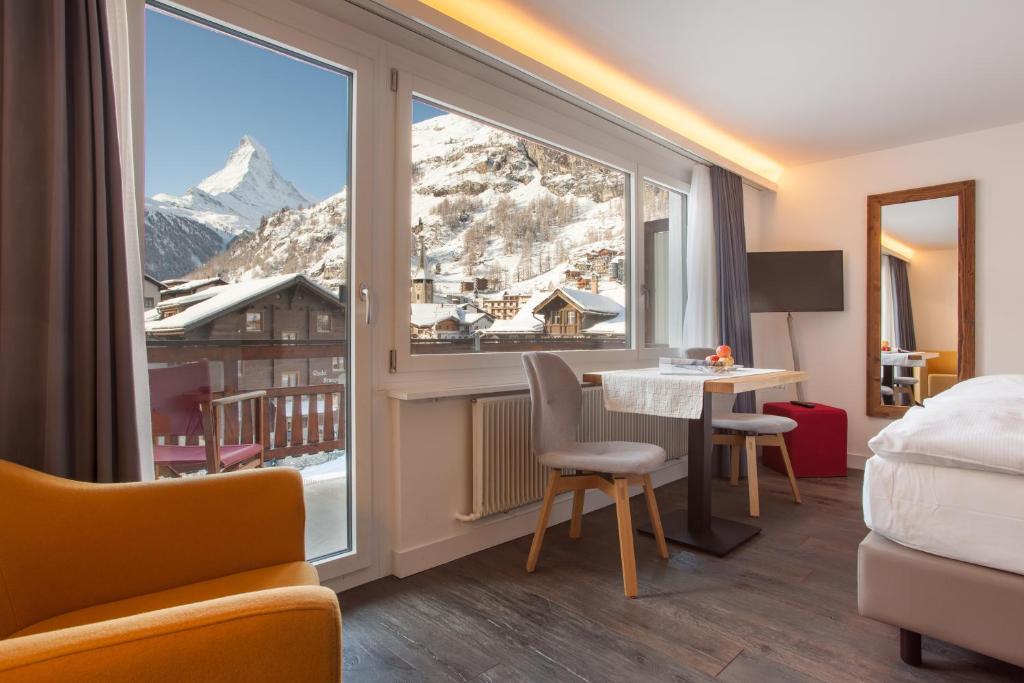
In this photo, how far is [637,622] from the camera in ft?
6.23

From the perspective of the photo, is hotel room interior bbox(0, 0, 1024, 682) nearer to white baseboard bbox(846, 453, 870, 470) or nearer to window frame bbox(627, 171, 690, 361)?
window frame bbox(627, 171, 690, 361)

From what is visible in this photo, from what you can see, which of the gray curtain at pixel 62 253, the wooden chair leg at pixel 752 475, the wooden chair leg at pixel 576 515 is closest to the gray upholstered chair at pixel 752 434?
the wooden chair leg at pixel 752 475

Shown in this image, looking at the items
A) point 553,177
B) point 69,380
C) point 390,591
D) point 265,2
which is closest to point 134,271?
point 69,380

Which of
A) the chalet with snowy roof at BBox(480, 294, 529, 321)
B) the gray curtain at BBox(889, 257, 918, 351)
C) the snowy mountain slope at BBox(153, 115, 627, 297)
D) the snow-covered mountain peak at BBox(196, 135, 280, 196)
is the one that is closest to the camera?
the snow-covered mountain peak at BBox(196, 135, 280, 196)

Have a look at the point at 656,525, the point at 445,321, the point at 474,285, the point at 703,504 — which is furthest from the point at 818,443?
the point at 445,321

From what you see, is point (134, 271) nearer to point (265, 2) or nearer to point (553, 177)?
point (265, 2)

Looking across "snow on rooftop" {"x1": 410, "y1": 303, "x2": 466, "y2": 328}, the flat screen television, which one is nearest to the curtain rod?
"snow on rooftop" {"x1": 410, "y1": 303, "x2": 466, "y2": 328}

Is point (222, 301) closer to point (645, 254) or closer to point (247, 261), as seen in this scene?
point (247, 261)

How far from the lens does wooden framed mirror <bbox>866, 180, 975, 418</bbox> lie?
152 inches

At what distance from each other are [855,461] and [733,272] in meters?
1.74

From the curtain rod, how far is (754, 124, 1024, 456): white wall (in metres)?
1.51

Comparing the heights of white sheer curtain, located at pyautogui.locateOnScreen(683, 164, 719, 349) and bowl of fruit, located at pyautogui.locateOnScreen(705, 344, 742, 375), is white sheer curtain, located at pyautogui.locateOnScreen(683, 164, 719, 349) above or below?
above

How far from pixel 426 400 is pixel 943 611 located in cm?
183

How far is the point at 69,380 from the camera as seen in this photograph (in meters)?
1.45
